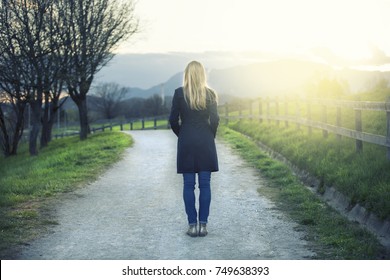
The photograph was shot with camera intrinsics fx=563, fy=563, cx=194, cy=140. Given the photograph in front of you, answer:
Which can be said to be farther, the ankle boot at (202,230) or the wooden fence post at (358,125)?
the wooden fence post at (358,125)

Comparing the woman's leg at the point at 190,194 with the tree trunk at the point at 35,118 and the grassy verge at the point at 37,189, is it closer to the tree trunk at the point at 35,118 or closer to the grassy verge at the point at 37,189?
the grassy verge at the point at 37,189

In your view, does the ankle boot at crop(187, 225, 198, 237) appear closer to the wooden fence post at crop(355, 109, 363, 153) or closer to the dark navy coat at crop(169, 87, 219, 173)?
the dark navy coat at crop(169, 87, 219, 173)

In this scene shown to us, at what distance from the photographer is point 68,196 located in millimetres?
9922

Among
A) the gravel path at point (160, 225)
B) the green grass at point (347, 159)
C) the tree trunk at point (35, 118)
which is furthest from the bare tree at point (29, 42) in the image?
the gravel path at point (160, 225)

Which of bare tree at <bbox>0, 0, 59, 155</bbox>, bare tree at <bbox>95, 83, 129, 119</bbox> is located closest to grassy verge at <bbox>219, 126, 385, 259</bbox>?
bare tree at <bbox>0, 0, 59, 155</bbox>

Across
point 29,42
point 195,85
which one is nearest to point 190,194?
point 195,85

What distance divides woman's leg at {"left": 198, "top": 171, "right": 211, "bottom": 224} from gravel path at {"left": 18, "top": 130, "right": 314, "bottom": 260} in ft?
0.82

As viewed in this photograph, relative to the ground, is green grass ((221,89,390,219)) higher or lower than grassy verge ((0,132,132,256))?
higher

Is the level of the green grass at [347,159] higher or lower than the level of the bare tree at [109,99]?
lower

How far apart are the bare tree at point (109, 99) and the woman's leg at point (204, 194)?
9501 cm

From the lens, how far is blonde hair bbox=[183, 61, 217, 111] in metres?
6.42

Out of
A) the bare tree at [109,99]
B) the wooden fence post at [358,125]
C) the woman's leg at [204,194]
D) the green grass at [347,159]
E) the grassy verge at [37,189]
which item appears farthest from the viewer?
the bare tree at [109,99]

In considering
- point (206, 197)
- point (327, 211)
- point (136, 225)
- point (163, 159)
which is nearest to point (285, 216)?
point (327, 211)

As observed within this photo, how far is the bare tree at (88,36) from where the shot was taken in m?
26.2
